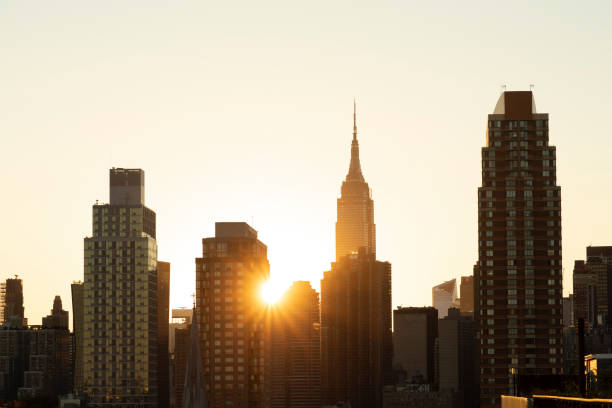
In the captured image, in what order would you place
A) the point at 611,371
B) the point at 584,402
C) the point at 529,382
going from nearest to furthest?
the point at 584,402 → the point at 529,382 → the point at 611,371

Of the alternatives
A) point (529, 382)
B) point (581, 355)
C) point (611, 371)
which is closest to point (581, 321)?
point (581, 355)

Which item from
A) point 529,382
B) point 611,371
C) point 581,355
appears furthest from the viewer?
point 611,371

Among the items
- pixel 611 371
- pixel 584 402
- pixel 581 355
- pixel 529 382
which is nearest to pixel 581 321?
pixel 581 355

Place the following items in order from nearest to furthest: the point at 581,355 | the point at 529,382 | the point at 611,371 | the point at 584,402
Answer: the point at 584,402
the point at 581,355
the point at 529,382
the point at 611,371

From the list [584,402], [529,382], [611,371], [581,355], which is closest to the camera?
[584,402]

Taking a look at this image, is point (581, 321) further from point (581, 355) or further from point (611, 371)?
point (611, 371)

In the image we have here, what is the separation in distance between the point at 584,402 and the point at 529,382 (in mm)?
68242

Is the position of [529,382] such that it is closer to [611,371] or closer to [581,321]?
[611,371]

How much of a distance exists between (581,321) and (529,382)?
5629 cm

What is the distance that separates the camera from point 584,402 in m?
72.5

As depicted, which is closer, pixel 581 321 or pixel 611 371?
pixel 581 321

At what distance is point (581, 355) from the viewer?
84.6m

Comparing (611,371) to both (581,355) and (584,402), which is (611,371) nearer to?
(581,355)

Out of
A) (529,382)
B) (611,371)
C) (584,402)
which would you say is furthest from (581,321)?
(611,371)
